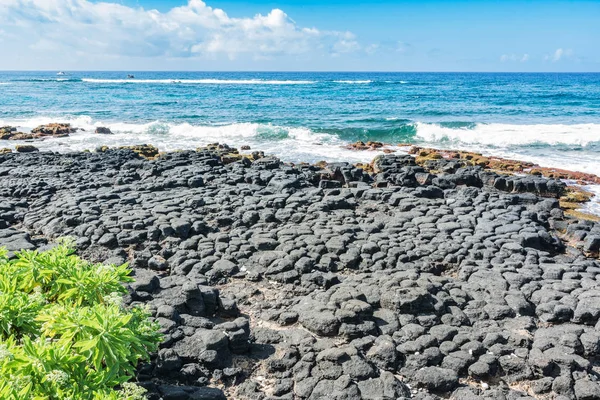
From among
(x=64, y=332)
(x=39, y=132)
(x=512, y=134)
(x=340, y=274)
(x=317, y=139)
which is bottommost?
(x=317, y=139)

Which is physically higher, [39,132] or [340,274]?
[340,274]

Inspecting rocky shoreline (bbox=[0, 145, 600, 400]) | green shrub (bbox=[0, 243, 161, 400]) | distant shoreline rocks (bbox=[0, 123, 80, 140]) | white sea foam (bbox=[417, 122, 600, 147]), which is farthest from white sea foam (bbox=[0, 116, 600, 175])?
green shrub (bbox=[0, 243, 161, 400])

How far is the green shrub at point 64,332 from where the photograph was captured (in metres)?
3.60

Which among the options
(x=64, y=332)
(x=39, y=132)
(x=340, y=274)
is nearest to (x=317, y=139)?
(x=39, y=132)

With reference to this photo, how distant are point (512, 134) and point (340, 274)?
Result: 25068 millimetres

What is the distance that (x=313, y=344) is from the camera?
7270mm

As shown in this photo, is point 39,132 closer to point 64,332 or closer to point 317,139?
point 317,139

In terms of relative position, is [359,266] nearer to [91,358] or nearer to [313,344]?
[313,344]

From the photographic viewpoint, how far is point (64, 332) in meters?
4.13

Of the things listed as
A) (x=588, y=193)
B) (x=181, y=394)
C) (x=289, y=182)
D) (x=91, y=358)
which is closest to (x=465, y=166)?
(x=588, y=193)

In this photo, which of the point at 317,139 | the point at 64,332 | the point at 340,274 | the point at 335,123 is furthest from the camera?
the point at 335,123

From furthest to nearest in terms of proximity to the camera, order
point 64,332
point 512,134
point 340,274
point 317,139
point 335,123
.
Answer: point 335,123 < point 512,134 < point 317,139 < point 340,274 < point 64,332

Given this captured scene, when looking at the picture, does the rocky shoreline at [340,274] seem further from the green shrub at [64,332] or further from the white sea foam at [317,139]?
the white sea foam at [317,139]

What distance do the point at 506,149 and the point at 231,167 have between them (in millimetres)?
16368
